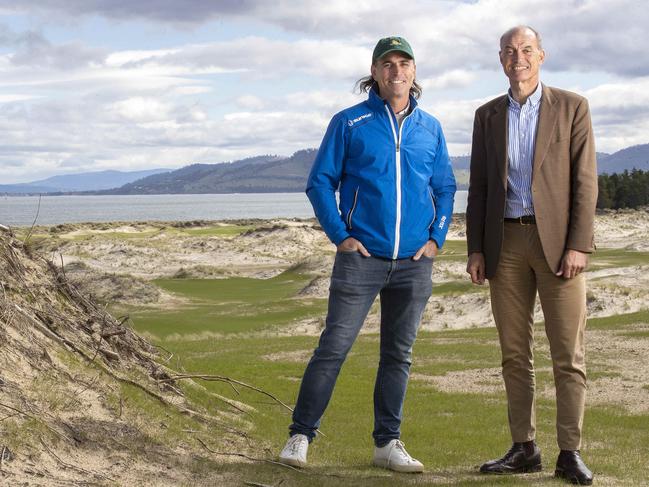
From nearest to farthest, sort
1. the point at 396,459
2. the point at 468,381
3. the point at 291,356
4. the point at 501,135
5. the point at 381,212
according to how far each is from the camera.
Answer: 1. the point at 381,212
2. the point at 501,135
3. the point at 396,459
4. the point at 468,381
5. the point at 291,356

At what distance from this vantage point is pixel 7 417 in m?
6.95

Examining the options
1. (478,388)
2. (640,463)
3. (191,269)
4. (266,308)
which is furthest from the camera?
(191,269)

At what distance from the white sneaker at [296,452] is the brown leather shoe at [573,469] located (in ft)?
6.98

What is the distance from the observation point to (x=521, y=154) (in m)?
7.44

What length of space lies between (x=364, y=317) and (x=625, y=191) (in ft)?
427

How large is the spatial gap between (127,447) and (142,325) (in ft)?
72.4

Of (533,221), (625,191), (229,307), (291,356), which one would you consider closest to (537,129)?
(533,221)

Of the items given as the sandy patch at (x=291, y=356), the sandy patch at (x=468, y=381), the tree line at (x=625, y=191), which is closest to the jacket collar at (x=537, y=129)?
the sandy patch at (x=468, y=381)

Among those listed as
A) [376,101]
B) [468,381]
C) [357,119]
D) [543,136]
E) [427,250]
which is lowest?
[468,381]

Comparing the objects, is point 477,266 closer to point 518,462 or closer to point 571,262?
point 571,262

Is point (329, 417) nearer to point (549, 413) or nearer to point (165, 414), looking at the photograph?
point (549, 413)

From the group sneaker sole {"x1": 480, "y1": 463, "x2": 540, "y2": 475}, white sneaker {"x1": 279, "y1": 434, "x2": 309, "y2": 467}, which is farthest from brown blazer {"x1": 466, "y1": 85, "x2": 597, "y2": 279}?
white sneaker {"x1": 279, "y1": 434, "x2": 309, "y2": 467}

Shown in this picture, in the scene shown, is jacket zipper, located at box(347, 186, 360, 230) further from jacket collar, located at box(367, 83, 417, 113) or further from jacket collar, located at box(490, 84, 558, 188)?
jacket collar, located at box(490, 84, 558, 188)

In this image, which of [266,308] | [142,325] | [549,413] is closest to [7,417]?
[549,413]
